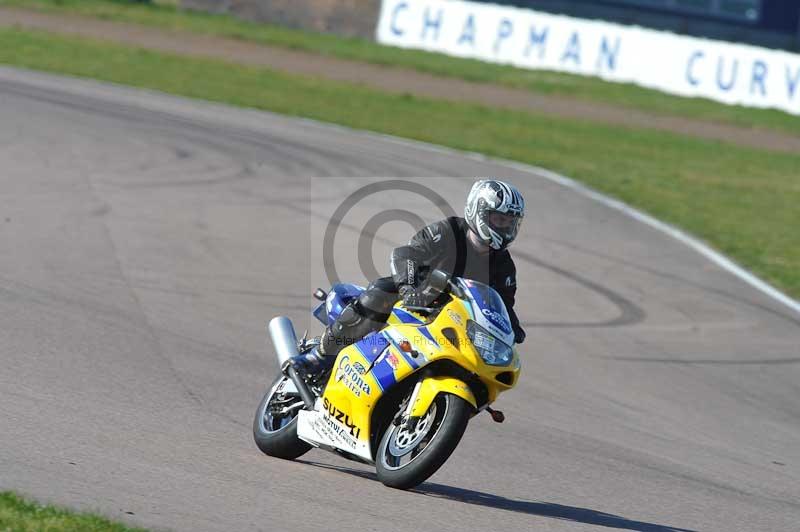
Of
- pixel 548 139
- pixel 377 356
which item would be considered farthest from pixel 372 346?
pixel 548 139

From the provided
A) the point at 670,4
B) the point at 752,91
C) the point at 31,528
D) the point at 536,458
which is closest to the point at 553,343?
the point at 536,458

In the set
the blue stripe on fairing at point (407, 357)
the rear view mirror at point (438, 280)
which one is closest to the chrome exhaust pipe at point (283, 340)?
the blue stripe on fairing at point (407, 357)

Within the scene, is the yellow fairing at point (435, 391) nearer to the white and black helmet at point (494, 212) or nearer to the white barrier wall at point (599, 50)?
the white and black helmet at point (494, 212)

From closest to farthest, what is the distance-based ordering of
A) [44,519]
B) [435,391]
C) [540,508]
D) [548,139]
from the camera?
[44,519] → [435,391] → [540,508] → [548,139]

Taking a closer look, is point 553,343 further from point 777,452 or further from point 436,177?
point 436,177

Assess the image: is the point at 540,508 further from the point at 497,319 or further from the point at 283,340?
the point at 283,340

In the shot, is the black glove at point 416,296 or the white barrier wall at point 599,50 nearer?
the black glove at point 416,296

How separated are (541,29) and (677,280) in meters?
18.5

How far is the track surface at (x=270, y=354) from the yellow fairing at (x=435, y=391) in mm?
459

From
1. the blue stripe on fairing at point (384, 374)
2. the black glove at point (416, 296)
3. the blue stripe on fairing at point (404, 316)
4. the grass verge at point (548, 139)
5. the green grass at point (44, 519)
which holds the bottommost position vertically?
the grass verge at point (548, 139)

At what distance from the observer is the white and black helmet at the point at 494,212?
6.39 metres

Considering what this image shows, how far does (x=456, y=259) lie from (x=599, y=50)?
25.2 meters

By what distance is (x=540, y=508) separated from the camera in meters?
6.51

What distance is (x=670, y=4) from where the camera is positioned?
4466 cm
